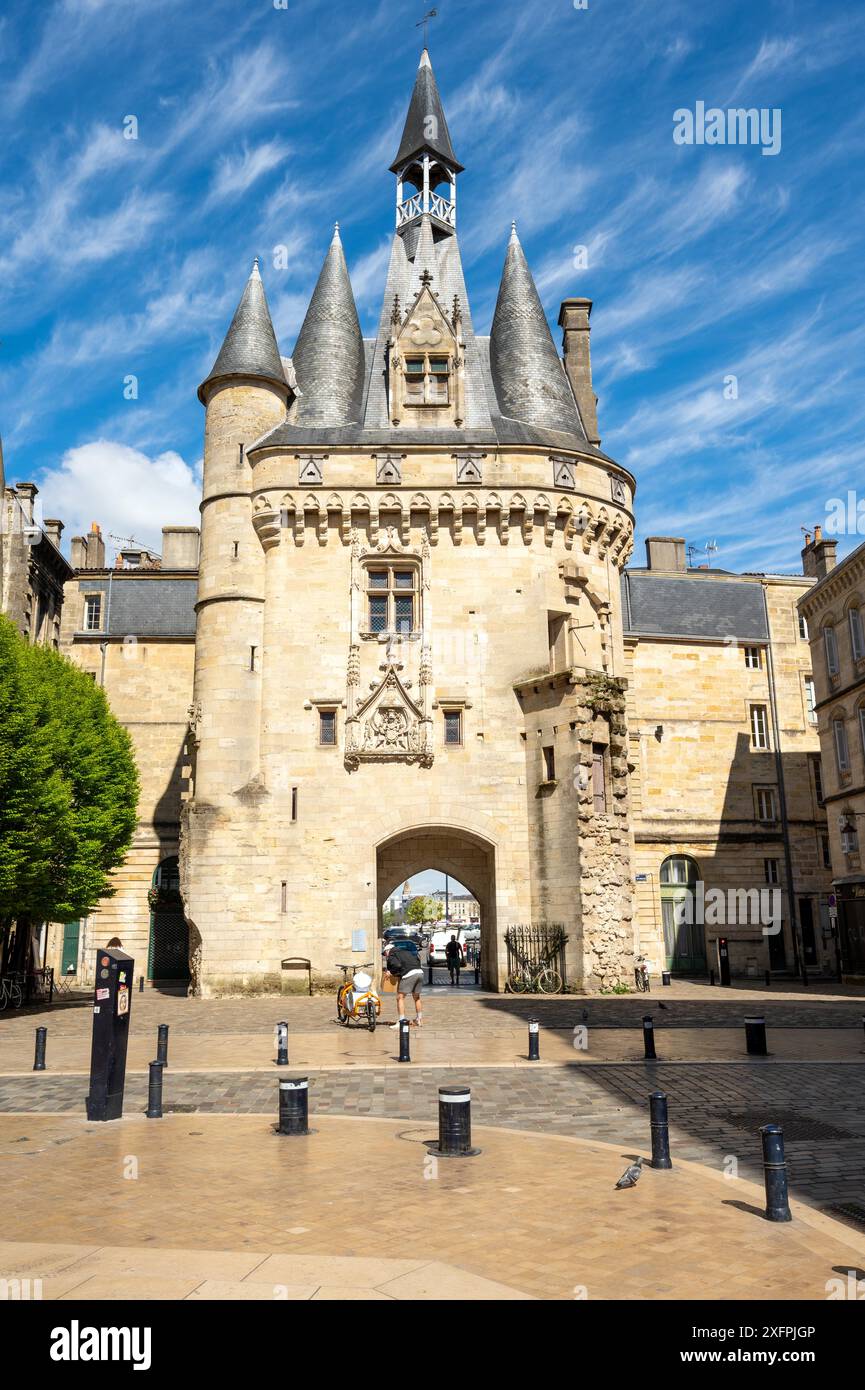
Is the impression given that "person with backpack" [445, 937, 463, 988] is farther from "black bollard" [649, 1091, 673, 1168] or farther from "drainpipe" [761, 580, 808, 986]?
"black bollard" [649, 1091, 673, 1168]

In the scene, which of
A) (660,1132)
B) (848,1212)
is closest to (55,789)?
(660,1132)

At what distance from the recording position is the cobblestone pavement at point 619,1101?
30.3 ft

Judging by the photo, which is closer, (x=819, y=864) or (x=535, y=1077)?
(x=535, y=1077)

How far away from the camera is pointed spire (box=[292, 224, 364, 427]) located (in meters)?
31.3

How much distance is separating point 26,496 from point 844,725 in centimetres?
2922

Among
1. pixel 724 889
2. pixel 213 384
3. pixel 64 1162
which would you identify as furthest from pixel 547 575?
pixel 64 1162

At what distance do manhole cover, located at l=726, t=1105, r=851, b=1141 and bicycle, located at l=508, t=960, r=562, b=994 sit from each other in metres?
15.4

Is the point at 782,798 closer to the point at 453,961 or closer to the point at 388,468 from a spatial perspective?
the point at 453,961

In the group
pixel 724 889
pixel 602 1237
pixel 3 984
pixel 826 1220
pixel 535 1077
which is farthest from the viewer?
pixel 724 889

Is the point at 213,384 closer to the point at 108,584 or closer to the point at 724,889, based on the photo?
the point at 108,584

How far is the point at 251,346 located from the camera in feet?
102

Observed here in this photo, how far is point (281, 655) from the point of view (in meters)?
28.7

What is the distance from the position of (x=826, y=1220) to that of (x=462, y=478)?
24.4 meters

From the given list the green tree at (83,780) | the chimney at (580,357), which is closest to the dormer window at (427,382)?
the chimney at (580,357)
